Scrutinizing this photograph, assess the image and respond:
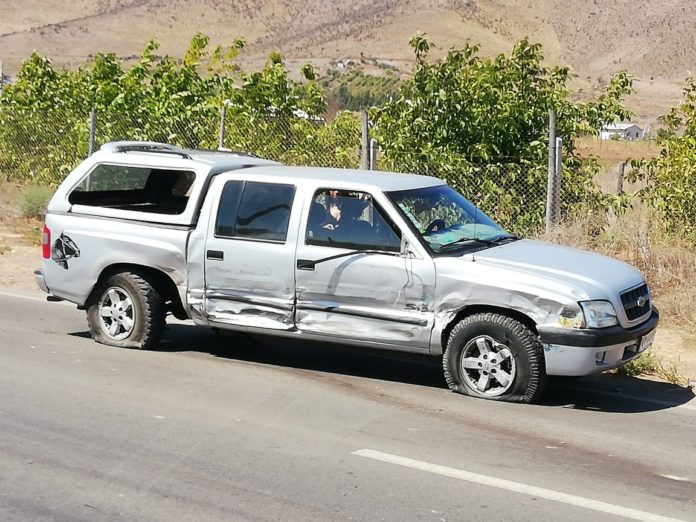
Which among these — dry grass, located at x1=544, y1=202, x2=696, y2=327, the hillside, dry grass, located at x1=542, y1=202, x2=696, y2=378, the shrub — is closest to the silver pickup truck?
dry grass, located at x1=542, y1=202, x2=696, y2=378

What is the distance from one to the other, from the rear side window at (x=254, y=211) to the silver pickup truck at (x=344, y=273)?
0.01 meters

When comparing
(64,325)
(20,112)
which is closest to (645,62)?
(20,112)

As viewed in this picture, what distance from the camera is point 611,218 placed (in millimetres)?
13797

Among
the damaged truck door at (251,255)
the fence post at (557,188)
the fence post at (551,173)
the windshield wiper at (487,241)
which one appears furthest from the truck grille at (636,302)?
the fence post at (557,188)

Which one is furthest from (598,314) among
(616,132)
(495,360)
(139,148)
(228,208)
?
(616,132)

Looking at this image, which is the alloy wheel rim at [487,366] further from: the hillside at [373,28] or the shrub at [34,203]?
the hillside at [373,28]

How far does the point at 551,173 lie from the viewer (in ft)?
44.5

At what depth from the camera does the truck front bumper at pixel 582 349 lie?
26.1 ft

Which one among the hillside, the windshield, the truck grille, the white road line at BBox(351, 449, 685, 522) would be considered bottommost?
the white road line at BBox(351, 449, 685, 522)

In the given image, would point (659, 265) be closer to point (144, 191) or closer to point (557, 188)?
point (557, 188)

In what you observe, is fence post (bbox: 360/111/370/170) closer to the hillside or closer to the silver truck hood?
the silver truck hood

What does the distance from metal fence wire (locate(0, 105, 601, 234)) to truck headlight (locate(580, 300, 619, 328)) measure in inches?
242

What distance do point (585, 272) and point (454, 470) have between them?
228 cm

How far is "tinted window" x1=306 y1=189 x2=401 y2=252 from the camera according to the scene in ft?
28.6
